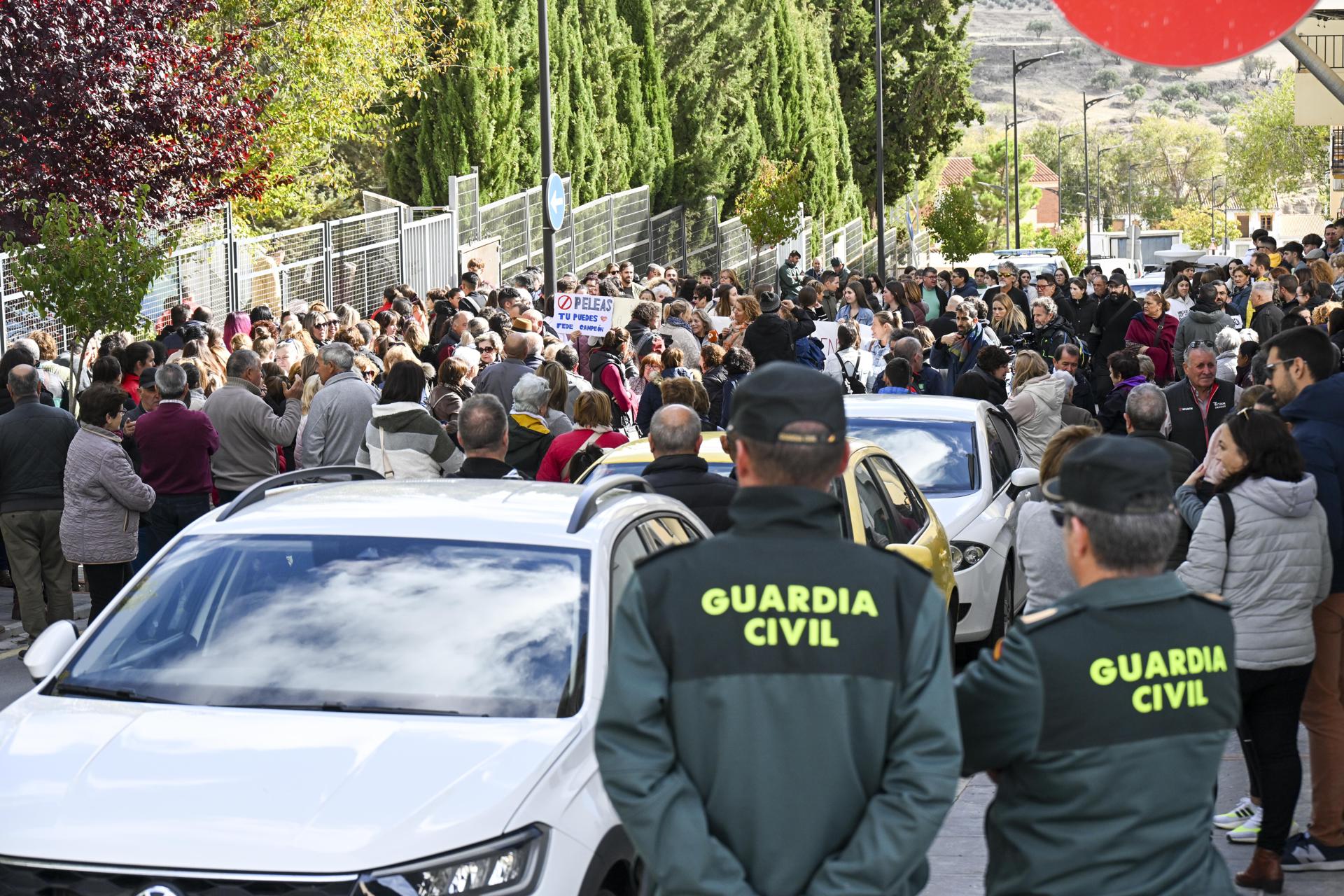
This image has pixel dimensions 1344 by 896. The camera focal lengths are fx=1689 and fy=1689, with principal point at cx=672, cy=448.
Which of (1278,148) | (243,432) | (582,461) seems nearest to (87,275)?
(243,432)

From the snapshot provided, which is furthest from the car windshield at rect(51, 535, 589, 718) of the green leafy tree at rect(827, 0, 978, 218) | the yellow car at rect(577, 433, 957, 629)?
the green leafy tree at rect(827, 0, 978, 218)

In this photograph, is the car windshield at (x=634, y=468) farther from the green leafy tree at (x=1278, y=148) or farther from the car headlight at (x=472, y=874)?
the green leafy tree at (x=1278, y=148)

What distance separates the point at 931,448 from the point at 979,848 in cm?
437

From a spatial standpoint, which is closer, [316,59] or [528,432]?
[528,432]

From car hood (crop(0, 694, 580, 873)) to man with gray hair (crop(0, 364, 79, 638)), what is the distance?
6.25 m

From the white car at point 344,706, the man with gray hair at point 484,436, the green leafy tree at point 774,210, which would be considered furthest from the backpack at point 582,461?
the green leafy tree at point 774,210

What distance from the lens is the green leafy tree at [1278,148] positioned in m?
89.4

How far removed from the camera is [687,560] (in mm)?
3102

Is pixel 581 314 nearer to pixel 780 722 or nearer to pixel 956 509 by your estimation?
pixel 956 509

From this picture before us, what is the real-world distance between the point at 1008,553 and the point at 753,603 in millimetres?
7479

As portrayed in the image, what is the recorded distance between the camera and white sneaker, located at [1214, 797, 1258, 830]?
6.82m

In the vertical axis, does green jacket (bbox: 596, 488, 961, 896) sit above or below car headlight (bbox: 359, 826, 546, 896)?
above

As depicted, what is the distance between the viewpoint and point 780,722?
3047 mm

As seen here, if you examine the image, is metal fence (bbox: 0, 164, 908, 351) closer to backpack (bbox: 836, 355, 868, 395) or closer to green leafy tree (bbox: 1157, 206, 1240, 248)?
backpack (bbox: 836, 355, 868, 395)
